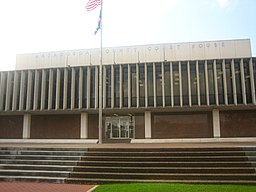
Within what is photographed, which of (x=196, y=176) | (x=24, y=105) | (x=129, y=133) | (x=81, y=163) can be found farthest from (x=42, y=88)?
(x=196, y=176)

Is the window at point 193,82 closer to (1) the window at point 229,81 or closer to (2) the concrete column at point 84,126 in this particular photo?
(1) the window at point 229,81

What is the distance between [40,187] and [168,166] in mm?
5954

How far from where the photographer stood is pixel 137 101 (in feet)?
95.6

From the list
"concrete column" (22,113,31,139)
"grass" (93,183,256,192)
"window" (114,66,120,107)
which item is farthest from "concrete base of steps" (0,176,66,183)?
"concrete column" (22,113,31,139)

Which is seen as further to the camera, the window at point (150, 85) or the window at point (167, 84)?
the window at point (150, 85)

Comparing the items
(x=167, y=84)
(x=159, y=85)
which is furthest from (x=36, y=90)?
(x=167, y=84)

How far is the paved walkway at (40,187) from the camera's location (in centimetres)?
1118

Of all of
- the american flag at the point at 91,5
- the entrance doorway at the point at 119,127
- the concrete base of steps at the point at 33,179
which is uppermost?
the american flag at the point at 91,5

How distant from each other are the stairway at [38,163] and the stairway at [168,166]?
25.3 inches

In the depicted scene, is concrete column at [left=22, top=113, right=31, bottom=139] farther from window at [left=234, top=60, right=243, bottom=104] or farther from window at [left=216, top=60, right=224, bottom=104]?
window at [left=234, top=60, right=243, bottom=104]

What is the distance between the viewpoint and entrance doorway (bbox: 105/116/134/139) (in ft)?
104

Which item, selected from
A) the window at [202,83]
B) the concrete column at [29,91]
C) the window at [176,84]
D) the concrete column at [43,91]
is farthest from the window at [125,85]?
the concrete column at [29,91]

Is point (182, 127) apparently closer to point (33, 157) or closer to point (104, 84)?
point (104, 84)

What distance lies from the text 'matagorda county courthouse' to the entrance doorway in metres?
0.11
